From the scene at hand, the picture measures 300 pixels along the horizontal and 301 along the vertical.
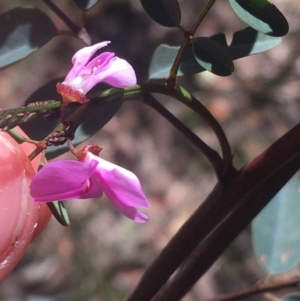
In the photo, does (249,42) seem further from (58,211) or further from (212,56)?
(58,211)

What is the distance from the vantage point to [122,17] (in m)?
1.75

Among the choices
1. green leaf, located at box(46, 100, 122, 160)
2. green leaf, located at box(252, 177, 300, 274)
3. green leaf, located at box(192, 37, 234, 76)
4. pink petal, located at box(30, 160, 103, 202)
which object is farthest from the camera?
green leaf, located at box(252, 177, 300, 274)

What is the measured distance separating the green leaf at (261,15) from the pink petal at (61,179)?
0.16 meters

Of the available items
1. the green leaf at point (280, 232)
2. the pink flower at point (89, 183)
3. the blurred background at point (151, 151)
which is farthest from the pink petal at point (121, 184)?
the blurred background at point (151, 151)

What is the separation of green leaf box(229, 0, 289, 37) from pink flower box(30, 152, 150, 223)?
15 cm

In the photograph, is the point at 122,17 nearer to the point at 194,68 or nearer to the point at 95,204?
the point at 95,204

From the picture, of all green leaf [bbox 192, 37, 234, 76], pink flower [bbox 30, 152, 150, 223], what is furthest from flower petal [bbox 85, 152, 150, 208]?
green leaf [bbox 192, 37, 234, 76]

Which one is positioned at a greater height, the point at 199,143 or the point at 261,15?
the point at 261,15

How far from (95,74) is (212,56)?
4.6 inches

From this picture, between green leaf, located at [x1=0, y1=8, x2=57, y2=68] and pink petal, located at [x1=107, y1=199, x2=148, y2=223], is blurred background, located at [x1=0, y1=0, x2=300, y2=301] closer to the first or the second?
green leaf, located at [x1=0, y1=8, x2=57, y2=68]

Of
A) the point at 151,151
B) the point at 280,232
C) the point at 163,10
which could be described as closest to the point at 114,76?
the point at 163,10

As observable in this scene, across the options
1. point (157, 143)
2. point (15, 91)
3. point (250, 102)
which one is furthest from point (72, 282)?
point (250, 102)

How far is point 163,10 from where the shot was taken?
0.42 metres

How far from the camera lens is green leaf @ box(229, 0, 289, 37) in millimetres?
369
